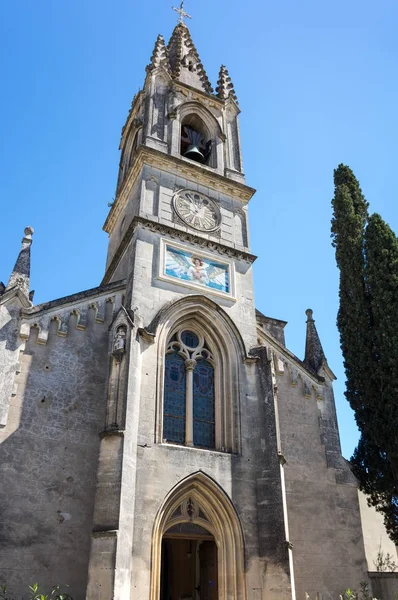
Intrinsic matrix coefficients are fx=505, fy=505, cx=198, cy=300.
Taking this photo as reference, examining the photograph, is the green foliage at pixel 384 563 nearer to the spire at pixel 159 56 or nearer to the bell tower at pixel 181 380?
the bell tower at pixel 181 380

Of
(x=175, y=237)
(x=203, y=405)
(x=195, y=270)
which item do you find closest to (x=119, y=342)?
(x=203, y=405)

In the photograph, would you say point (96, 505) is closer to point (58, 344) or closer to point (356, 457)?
point (58, 344)

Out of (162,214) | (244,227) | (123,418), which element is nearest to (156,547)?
(123,418)

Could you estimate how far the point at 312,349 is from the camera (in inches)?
784

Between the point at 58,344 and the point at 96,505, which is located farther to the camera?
the point at 58,344

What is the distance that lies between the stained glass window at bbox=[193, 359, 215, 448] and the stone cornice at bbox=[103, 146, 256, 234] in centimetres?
773

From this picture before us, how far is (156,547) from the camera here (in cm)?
1263

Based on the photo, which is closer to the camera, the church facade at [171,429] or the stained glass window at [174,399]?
the church facade at [171,429]

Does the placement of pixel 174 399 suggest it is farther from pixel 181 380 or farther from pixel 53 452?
pixel 53 452

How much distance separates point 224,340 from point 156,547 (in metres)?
6.76

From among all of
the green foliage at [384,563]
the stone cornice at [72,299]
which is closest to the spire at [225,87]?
the stone cornice at [72,299]

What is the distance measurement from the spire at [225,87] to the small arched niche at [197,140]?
7.63ft

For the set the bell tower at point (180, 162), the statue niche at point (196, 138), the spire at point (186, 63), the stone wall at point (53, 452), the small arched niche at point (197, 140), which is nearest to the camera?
the stone wall at point (53, 452)

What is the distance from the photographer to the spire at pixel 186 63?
2427cm
